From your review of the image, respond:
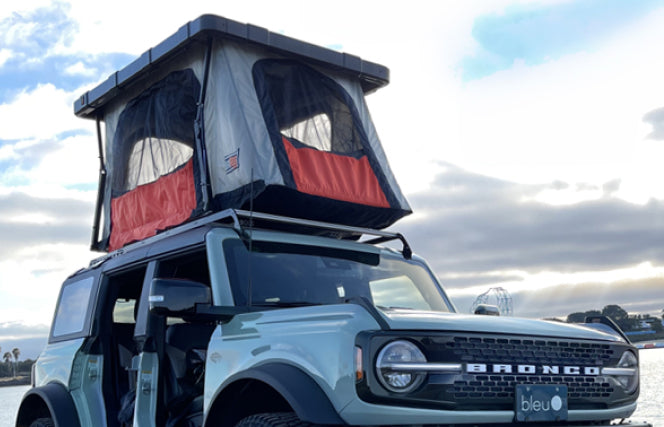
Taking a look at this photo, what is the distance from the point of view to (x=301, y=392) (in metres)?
3.49

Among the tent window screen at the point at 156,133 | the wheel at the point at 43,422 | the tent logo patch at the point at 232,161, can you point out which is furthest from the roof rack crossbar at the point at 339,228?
the wheel at the point at 43,422

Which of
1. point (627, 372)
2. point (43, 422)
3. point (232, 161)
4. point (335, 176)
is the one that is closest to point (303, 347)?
point (627, 372)

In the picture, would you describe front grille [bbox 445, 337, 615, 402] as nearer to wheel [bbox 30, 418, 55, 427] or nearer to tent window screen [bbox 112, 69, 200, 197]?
tent window screen [bbox 112, 69, 200, 197]

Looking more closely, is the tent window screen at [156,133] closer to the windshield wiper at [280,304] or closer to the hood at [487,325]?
the windshield wiper at [280,304]

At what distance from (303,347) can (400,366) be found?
0.51 m

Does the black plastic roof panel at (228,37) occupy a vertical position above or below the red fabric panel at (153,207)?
above

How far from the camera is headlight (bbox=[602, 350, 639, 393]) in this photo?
4.31 metres

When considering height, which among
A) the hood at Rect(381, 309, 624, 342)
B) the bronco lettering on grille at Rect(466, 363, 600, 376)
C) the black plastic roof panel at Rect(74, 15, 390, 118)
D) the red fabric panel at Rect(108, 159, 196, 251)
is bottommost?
the bronco lettering on grille at Rect(466, 363, 600, 376)

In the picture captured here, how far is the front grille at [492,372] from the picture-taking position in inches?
136

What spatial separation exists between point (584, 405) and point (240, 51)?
Answer: 12.2ft

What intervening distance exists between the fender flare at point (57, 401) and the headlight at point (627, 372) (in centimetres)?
399

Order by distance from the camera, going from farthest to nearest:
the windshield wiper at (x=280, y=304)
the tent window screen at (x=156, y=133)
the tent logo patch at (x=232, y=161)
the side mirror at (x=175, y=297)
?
1. the tent window screen at (x=156, y=133)
2. the tent logo patch at (x=232, y=161)
3. the windshield wiper at (x=280, y=304)
4. the side mirror at (x=175, y=297)

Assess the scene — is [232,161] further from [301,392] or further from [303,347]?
[301,392]

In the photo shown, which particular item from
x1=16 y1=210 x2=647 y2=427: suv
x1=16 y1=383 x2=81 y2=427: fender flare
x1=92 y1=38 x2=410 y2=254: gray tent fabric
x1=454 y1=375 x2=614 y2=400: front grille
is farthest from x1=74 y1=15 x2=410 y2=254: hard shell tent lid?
x1=454 y1=375 x2=614 y2=400: front grille
